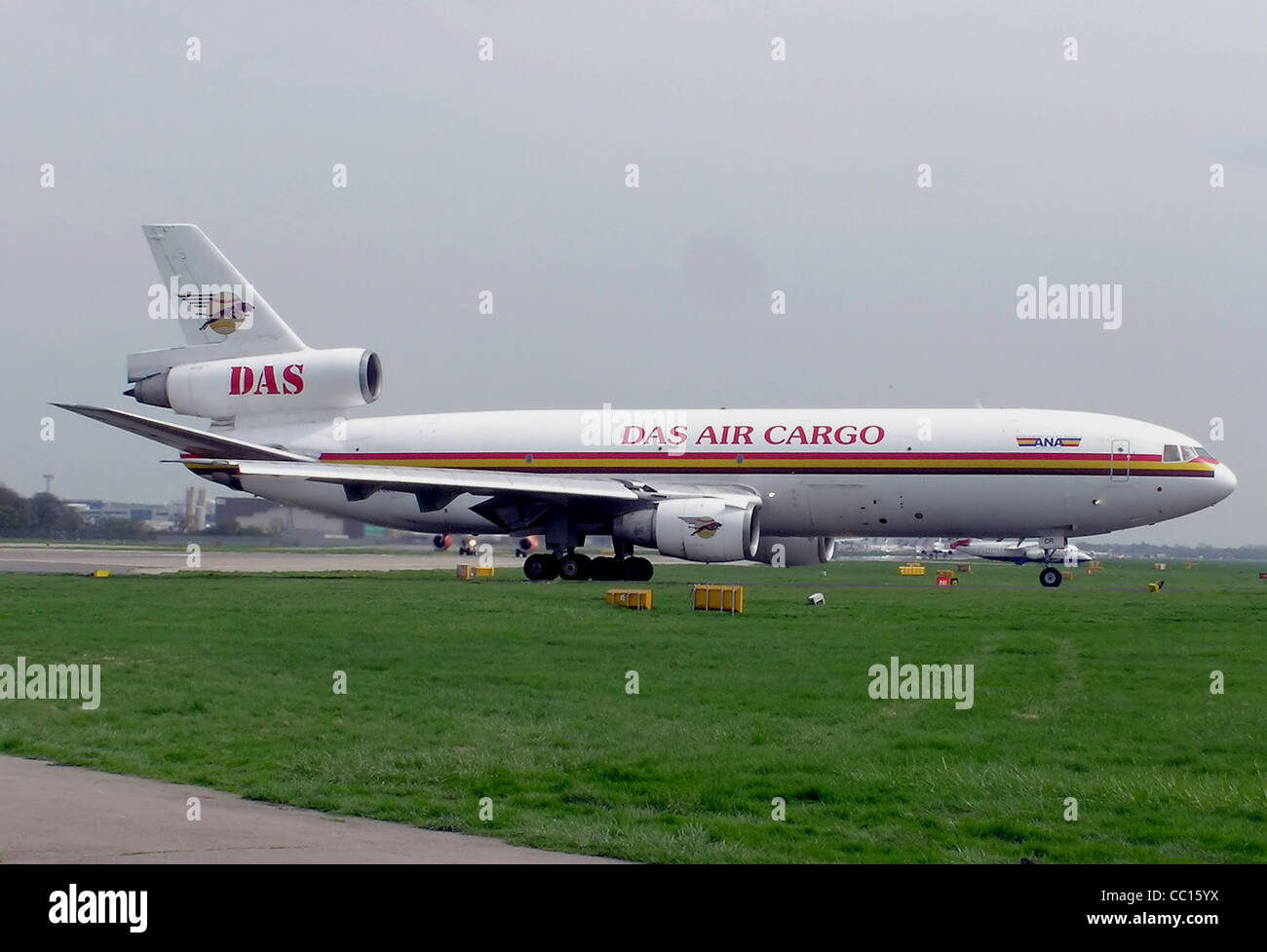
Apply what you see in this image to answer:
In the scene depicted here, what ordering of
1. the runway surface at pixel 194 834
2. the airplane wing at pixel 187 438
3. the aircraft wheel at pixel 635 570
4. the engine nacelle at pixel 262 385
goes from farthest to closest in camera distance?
the engine nacelle at pixel 262 385 → the aircraft wheel at pixel 635 570 → the airplane wing at pixel 187 438 → the runway surface at pixel 194 834

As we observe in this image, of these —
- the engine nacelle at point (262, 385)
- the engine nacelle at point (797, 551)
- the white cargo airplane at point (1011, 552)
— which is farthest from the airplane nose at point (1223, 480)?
the white cargo airplane at point (1011, 552)

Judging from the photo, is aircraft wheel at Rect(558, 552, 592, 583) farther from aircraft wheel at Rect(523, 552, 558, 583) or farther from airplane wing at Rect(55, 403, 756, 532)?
airplane wing at Rect(55, 403, 756, 532)

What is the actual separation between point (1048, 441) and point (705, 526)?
9.48 meters

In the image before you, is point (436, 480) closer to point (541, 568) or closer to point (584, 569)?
point (541, 568)

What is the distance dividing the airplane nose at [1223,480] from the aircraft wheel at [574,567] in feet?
54.9

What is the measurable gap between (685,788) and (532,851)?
2146 millimetres

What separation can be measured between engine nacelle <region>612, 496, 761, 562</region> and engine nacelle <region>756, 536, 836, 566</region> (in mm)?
6060

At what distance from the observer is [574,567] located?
37.0m

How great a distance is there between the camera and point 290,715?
44.2ft

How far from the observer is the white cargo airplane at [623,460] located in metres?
35.5

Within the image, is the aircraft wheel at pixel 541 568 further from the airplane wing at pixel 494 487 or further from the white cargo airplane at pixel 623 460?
the airplane wing at pixel 494 487

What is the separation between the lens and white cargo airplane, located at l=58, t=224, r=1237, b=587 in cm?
3547

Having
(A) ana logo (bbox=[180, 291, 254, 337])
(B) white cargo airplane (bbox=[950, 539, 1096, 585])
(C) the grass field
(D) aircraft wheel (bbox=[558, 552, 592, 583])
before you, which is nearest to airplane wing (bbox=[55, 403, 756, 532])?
(D) aircraft wheel (bbox=[558, 552, 592, 583])
